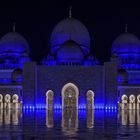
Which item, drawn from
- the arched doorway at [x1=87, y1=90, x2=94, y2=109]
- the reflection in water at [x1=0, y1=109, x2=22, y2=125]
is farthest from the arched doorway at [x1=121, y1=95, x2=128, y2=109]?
the reflection in water at [x1=0, y1=109, x2=22, y2=125]

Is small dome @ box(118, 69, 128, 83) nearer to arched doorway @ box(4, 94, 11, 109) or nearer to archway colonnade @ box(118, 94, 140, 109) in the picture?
archway colonnade @ box(118, 94, 140, 109)

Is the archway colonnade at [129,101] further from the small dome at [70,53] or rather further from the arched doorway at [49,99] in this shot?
the arched doorway at [49,99]

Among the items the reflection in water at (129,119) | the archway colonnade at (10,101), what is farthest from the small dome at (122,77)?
the reflection in water at (129,119)

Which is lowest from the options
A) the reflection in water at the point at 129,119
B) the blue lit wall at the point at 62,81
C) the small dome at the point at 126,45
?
the reflection in water at the point at 129,119

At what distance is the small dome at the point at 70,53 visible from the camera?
37344mm

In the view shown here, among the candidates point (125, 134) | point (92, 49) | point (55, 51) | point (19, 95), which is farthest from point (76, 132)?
point (92, 49)

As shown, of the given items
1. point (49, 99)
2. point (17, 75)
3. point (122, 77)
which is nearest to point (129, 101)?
point (122, 77)

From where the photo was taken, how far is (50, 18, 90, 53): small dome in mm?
41250

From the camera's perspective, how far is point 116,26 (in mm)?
45562

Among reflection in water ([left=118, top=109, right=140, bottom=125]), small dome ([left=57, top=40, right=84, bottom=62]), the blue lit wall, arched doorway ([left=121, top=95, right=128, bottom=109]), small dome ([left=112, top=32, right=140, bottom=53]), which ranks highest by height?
small dome ([left=112, top=32, right=140, bottom=53])

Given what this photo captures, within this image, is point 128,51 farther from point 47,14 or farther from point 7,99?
point 7,99

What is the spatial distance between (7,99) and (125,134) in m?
23.8

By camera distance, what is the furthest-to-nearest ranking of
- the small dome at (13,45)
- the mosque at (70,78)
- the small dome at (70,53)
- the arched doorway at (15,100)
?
the small dome at (13,45), the small dome at (70,53), the arched doorway at (15,100), the mosque at (70,78)

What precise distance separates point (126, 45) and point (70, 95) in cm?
984
